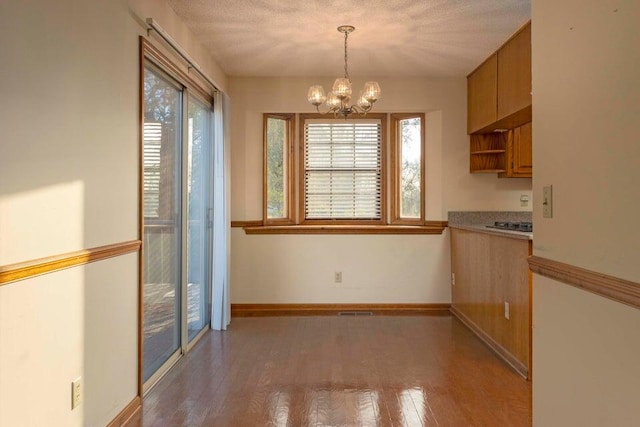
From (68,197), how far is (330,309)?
3291mm

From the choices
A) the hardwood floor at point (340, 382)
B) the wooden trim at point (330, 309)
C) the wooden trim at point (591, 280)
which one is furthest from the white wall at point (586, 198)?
the wooden trim at point (330, 309)

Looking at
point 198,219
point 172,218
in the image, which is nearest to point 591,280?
point 172,218

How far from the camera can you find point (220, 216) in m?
4.06

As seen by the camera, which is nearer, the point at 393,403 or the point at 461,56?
the point at 393,403

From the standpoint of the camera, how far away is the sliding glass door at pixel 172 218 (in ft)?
9.14

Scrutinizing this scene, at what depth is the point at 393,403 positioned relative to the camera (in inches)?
100

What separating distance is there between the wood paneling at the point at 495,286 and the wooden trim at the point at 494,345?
20 mm

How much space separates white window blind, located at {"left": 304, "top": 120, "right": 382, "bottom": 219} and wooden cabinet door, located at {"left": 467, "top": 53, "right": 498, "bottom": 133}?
3.35 ft

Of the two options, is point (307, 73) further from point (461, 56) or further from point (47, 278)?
point (47, 278)

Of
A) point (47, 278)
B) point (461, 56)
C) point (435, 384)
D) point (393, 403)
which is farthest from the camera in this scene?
point (461, 56)

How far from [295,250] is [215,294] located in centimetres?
103

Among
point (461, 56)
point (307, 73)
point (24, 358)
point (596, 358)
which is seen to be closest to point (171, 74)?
point (307, 73)

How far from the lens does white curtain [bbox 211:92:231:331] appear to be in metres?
4.03

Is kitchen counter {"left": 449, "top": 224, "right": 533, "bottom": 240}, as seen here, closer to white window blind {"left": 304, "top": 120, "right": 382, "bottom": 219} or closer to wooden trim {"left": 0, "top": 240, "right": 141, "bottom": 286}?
white window blind {"left": 304, "top": 120, "right": 382, "bottom": 219}
